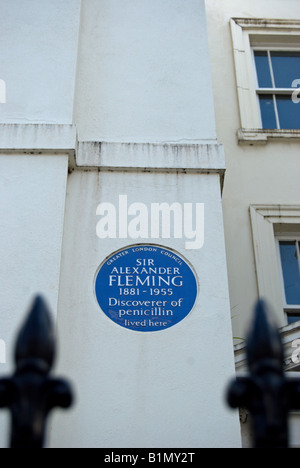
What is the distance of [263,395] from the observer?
1.81 metres

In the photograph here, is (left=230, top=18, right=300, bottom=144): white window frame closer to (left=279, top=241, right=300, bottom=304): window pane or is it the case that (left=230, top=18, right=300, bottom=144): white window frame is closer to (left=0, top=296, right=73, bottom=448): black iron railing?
(left=279, top=241, right=300, bottom=304): window pane

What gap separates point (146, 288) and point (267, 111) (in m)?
4.15

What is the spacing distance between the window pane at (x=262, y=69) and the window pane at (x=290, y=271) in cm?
273

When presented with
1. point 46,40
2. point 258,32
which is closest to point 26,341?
point 46,40

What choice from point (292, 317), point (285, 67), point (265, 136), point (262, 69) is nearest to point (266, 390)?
point (292, 317)

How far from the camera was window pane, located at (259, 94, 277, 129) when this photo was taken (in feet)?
27.2

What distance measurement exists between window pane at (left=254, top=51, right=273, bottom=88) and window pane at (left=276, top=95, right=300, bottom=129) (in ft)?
1.03

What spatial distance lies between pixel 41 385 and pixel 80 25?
6.54 metres

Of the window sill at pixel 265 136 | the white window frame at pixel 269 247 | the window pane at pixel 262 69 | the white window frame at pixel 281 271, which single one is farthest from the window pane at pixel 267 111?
the white window frame at pixel 281 271

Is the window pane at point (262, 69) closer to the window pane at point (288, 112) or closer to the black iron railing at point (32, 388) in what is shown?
the window pane at point (288, 112)

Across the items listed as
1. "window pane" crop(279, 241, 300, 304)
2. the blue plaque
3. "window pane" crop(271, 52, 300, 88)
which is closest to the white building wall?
"window pane" crop(279, 241, 300, 304)

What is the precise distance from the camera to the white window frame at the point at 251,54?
312 inches

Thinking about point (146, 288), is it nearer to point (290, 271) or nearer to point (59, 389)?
point (290, 271)

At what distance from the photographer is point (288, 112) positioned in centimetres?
844
